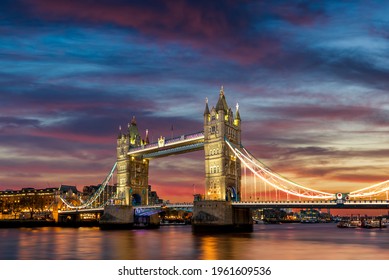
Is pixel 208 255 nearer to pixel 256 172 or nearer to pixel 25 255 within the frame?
pixel 25 255

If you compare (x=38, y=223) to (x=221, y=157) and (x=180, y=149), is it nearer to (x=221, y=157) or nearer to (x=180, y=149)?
(x=180, y=149)

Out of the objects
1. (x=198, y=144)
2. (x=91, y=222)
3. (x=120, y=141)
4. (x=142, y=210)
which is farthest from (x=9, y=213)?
(x=198, y=144)

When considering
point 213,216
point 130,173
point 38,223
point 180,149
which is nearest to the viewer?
point 213,216

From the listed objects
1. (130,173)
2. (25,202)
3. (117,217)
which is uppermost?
(130,173)

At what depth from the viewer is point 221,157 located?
233ft

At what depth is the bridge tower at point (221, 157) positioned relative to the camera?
7075cm

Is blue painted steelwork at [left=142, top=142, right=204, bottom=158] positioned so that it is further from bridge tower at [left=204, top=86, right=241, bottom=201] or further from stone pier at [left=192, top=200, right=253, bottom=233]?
stone pier at [left=192, top=200, right=253, bottom=233]

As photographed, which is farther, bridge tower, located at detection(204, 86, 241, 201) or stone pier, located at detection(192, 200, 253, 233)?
bridge tower, located at detection(204, 86, 241, 201)

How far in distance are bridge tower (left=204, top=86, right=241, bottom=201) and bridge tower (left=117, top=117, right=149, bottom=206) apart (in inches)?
1015

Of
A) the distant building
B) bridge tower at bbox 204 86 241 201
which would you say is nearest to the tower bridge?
bridge tower at bbox 204 86 241 201

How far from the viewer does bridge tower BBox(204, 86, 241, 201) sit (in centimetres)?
7075

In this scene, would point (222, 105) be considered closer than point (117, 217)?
Yes

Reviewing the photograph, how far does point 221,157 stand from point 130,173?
29227mm

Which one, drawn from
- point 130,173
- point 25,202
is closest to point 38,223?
point 130,173
